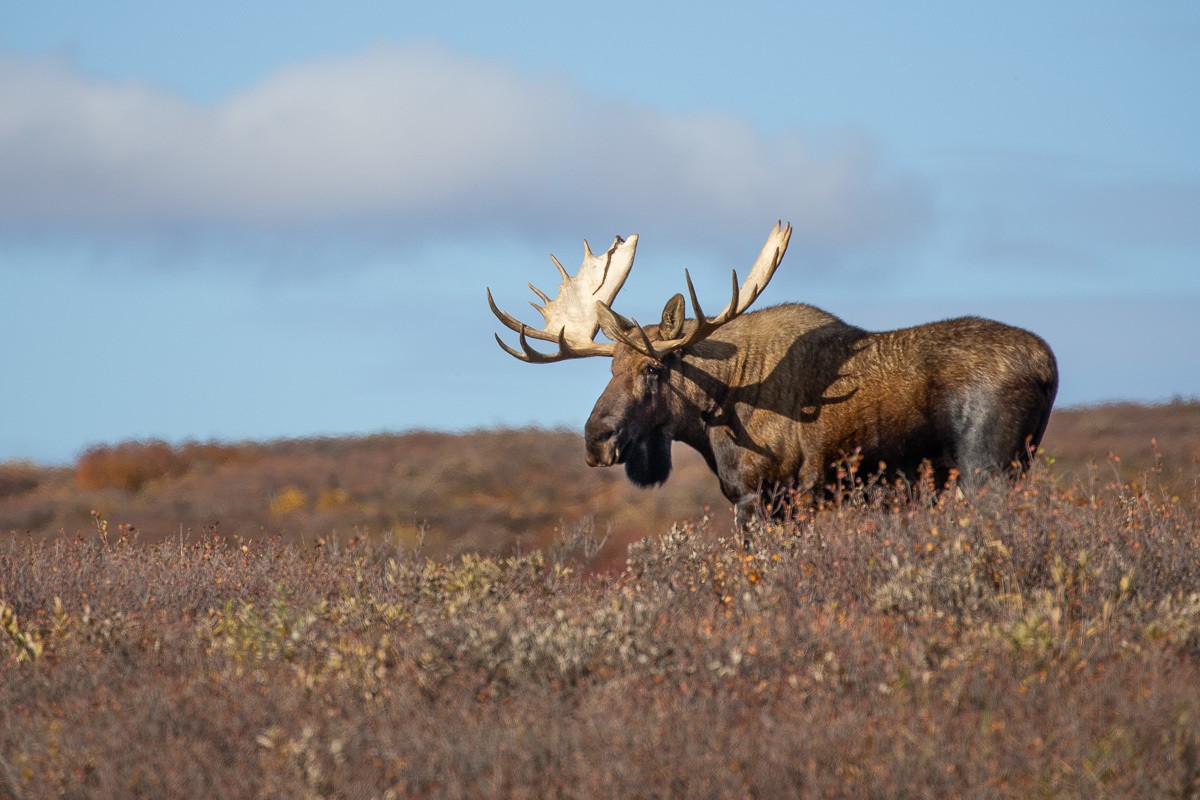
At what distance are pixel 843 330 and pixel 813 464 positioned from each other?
1.06 metres

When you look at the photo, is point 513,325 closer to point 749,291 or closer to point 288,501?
point 749,291

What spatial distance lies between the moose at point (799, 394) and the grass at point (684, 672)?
42.7 inches

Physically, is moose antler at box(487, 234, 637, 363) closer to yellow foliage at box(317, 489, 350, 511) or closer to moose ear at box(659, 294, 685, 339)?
moose ear at box(659, 294, 685, 339)

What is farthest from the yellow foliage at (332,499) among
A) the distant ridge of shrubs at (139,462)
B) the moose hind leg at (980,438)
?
the moose hind leg at (980,438)

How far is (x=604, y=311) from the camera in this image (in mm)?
9953

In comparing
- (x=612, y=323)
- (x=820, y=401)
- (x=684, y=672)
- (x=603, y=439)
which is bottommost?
(x=684, y=672)

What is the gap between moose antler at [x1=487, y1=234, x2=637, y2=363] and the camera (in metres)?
10.6

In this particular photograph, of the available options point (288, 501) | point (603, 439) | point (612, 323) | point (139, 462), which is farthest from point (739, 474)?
point (139, 462)

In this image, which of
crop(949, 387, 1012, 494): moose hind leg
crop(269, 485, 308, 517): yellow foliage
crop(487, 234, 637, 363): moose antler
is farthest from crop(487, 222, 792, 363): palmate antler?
crop(269, 485, 308, 517): yellow foliage

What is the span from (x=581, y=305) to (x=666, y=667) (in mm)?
5339

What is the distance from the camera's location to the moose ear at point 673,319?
994 centimetres

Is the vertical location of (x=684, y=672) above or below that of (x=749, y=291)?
below

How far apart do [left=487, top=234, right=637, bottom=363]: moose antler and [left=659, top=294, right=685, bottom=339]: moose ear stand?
0.59 m

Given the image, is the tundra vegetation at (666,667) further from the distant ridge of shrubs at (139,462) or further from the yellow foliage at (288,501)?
the distant ridge of shrubs at (139,462)
